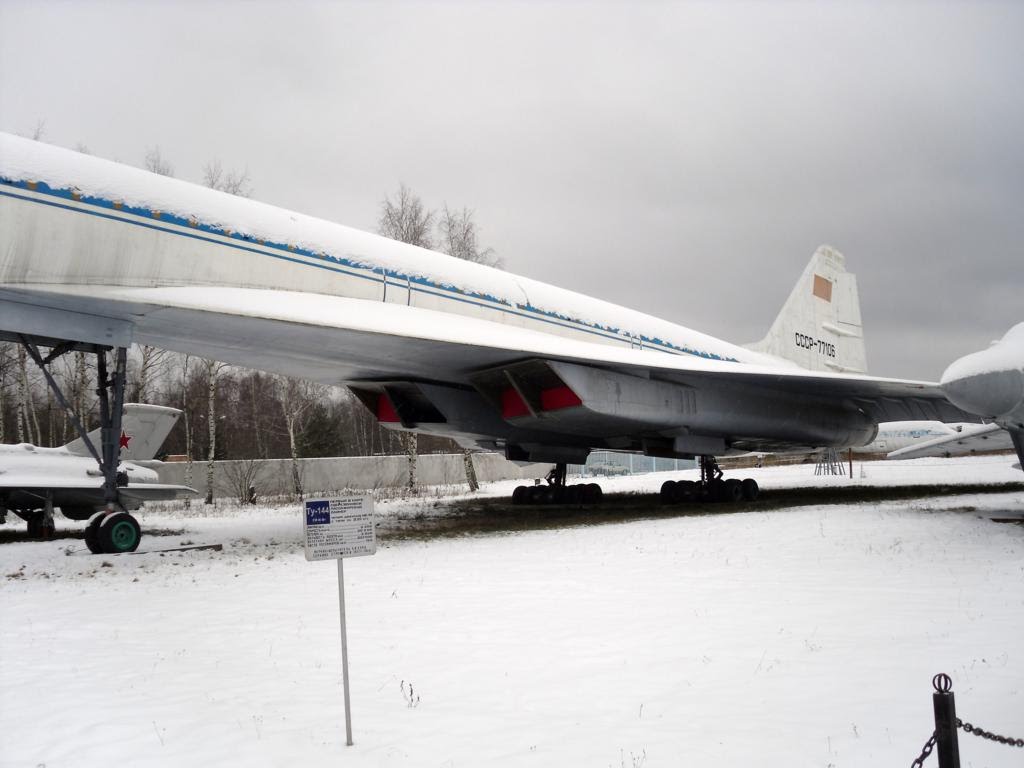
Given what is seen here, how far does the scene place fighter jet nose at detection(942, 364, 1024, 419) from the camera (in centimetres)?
618

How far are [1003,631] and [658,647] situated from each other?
1.74m

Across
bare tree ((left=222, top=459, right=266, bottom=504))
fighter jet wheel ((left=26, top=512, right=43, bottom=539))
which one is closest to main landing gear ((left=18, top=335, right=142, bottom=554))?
fighter jet wheel ((left=26, top=512, right=43, bottom=539))

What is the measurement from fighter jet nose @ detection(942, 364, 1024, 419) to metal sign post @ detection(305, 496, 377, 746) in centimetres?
557

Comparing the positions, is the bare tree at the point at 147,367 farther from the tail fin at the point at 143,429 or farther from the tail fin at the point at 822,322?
the tail fin at the point at 822,322

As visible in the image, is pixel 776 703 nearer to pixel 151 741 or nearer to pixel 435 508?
pixel 151 741

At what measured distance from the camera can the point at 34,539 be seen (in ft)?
32.8

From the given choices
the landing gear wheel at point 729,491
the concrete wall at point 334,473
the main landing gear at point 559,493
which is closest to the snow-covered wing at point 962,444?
the landing gear wheel at point 729,491

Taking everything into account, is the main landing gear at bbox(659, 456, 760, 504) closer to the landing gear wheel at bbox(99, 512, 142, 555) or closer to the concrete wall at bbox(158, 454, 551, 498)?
the landing gear wheel at bbox(99, 512, 142, 555)

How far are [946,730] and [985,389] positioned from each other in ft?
17.4

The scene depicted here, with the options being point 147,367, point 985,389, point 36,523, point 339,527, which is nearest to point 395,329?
point 339,527

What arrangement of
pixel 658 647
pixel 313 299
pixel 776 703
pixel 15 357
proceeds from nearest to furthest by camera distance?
pixel 776 703, pixel 658 647, pixel 313 299, pixel 15 357

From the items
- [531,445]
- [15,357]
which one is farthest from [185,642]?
[15,357]

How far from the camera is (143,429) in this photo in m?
11.8

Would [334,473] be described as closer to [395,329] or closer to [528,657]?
[395,329]
